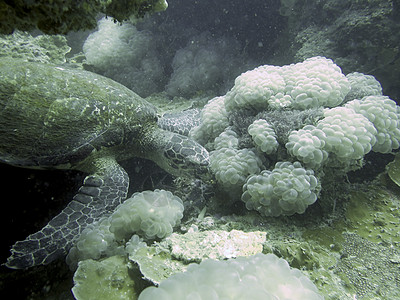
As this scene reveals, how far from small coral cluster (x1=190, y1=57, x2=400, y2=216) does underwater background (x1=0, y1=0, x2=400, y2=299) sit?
28 millimetres

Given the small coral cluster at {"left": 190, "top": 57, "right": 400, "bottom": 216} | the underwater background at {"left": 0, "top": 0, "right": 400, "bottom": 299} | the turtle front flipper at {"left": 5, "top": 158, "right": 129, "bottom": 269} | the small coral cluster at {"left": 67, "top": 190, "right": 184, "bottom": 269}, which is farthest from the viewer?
the small coral cluster at {"left": 190, "top": 57, "right": 400, "bottom": 216}

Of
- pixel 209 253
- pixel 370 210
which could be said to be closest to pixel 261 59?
pixel 370 210

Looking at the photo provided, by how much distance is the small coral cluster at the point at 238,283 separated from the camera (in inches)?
44.5

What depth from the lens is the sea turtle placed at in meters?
2.55

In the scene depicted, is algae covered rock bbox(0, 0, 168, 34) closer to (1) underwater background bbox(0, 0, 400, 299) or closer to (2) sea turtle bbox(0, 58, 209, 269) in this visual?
(1) underwater background bbox(0, 0, 400, 299)

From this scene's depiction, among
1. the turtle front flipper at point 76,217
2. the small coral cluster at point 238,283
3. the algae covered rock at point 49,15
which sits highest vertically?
the algae covered rock at point 49,15

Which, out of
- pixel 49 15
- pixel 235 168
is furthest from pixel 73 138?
pixel 235 168

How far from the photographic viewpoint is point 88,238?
206 cm

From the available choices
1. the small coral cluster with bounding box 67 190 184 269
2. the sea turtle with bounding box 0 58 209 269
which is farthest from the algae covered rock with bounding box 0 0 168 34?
the sea turtle with bounding box 0 58 209 269

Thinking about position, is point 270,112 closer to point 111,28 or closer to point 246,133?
point 246,133

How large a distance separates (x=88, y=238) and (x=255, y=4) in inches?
234

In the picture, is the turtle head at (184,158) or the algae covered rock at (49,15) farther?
the turtle head at (184,158)

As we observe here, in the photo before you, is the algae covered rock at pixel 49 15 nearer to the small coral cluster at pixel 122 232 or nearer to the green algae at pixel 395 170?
the small coral cluster at pixel 122 232

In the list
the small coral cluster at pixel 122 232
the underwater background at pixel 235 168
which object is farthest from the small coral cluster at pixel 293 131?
the small coral cluster at pixel 122 232
